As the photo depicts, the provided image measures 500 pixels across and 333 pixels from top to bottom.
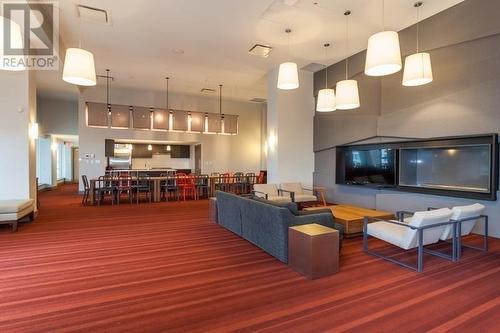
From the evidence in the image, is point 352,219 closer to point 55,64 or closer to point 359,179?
point 359,179

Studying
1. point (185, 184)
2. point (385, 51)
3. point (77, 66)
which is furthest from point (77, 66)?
point (185, 184)

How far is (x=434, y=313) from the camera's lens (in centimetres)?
240

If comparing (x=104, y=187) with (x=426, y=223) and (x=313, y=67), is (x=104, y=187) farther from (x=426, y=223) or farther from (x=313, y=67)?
(x=426, y=223)

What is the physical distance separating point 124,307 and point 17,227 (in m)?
4.35

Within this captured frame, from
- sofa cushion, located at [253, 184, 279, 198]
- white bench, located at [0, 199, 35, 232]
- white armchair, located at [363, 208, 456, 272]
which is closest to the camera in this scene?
white armchair, located at [363, 208, 456, 272]

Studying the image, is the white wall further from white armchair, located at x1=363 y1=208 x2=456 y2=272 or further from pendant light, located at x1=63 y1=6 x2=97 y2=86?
white armchair, located at x1=363 y1=208 x2=456 y2=272

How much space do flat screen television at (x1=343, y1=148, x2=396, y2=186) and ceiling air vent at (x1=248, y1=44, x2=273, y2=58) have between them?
3.43m

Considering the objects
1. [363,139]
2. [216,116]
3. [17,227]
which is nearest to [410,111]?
[363,139]

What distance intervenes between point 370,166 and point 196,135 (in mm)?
7506

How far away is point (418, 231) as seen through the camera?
329 cm

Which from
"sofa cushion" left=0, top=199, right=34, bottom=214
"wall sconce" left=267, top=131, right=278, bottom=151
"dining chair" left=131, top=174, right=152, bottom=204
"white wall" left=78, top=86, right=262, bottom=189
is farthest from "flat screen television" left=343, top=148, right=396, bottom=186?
"sofa cushion" left=0, top=199, right=34, bottom=214

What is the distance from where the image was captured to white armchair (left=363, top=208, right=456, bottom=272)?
10.7 feet

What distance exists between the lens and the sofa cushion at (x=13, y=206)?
16.3 ft

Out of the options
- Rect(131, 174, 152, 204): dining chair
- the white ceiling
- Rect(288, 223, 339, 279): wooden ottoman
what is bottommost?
Rect(288, 223, 339, 279): wooden ottoman
